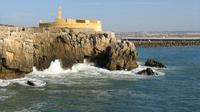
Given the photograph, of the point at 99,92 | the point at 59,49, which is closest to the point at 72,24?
the point at 59,49

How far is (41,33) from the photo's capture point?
189 feet

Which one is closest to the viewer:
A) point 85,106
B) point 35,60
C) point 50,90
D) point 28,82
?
point 85,106

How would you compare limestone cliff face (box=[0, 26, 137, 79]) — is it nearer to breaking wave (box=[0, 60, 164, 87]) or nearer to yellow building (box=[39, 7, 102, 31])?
breaking wave (box=[0, 60, 164, 87])

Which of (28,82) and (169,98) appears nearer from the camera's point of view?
(169,98)

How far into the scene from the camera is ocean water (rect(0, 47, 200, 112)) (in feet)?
115

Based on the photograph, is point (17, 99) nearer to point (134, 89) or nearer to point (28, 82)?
point (28, 82)

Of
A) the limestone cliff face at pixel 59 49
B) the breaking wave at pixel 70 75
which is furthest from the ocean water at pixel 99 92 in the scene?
the limestone cliff face at pixel 59 49

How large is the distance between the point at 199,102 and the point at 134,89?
A: 8.42 meters

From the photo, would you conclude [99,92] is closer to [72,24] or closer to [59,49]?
[59,49]

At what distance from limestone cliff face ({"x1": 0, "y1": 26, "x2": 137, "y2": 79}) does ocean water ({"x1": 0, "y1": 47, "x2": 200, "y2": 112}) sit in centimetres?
158

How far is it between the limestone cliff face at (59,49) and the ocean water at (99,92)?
62.4 inches

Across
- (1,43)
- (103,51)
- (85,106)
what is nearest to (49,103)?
(85,106)

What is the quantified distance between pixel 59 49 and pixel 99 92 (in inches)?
724

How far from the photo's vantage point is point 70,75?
54500mm
